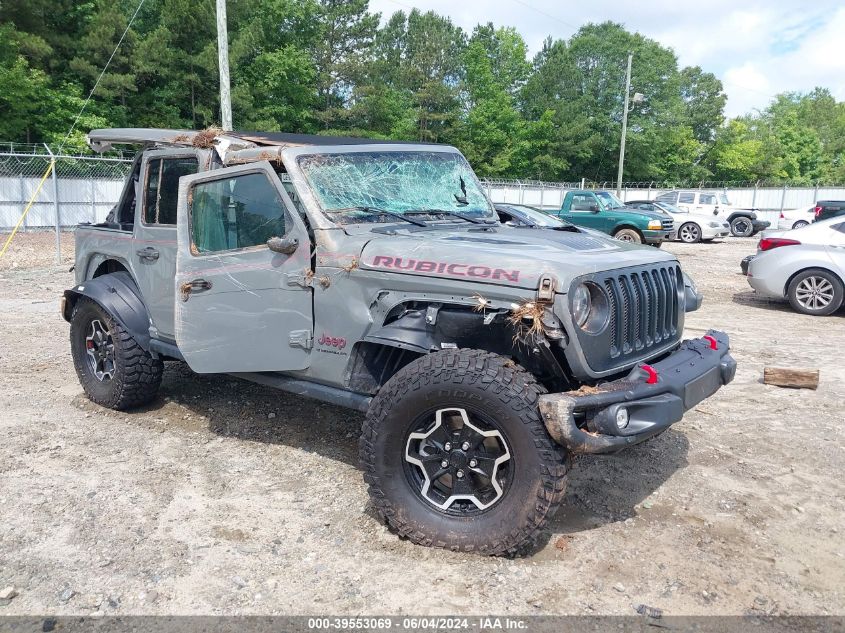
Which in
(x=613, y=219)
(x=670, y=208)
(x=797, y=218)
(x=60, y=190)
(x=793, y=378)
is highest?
(x=670, y=208)

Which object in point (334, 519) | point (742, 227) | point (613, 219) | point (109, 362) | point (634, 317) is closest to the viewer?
point (634, 317)

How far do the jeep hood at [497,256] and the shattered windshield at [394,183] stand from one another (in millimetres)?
408

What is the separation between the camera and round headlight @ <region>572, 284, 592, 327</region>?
3260 millimetres

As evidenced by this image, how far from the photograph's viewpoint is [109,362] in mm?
5453

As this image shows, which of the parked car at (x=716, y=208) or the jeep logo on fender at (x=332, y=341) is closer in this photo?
the jeep logo on fender at (x=332, y=341)

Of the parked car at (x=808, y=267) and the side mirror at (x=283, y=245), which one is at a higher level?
the side mirror at (x=283, y=245)

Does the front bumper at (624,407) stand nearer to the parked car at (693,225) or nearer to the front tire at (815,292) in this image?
the front tire at (815,292)

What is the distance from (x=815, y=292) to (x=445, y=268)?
857cm

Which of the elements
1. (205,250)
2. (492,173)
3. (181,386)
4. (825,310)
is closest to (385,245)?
(205,250)

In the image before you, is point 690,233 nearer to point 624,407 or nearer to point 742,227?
point 742,227

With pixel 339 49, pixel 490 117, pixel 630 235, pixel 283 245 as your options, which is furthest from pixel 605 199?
pixel 490 117

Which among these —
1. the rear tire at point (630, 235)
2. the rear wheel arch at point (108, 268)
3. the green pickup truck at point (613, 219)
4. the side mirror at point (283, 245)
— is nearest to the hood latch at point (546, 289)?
the side mirror at point (283, 245)

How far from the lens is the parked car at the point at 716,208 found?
24.0 m

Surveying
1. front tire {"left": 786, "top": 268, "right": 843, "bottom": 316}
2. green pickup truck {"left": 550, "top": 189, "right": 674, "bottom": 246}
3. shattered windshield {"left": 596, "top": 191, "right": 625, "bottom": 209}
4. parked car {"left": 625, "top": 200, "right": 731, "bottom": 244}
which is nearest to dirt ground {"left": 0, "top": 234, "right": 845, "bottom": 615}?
front tire {"left": 786, "top": 268, "right": 843, "bottom": 316}
